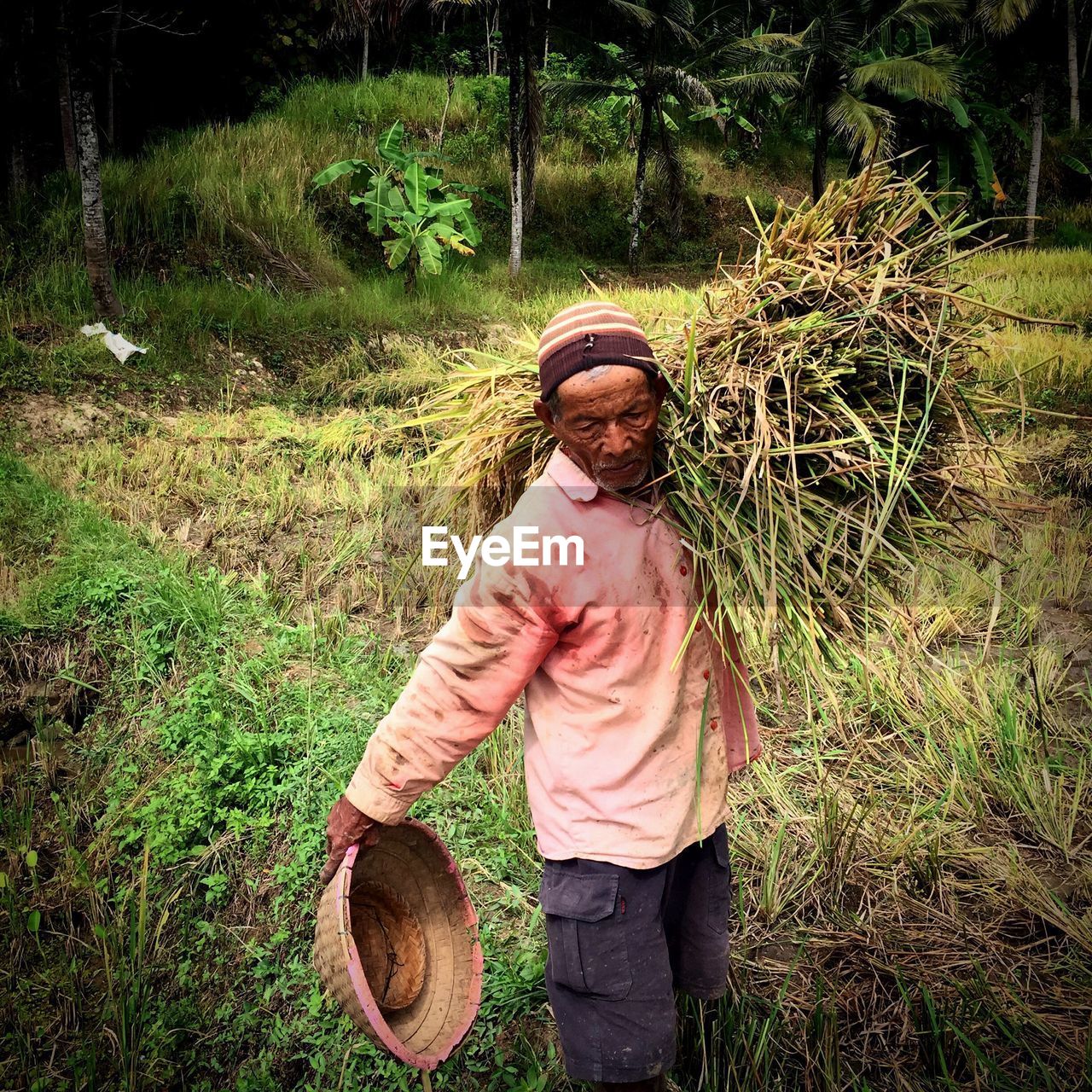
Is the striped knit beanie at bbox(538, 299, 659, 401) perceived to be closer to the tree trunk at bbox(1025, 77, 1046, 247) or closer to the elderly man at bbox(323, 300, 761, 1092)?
the elderly man at bbox(323, 300, 761, 1092)

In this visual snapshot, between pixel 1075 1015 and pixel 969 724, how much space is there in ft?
2.86

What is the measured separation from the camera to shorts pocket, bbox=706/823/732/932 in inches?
58.0

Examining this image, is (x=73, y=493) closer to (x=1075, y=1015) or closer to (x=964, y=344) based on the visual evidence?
(x=964, y=344)

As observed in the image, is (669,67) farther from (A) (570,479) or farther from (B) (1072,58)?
(A) (570,479)

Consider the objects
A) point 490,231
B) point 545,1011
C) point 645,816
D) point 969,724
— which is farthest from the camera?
point 490,231

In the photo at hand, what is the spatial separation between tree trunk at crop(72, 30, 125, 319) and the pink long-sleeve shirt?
19.1 ft

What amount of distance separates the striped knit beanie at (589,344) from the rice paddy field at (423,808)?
0.54 meters

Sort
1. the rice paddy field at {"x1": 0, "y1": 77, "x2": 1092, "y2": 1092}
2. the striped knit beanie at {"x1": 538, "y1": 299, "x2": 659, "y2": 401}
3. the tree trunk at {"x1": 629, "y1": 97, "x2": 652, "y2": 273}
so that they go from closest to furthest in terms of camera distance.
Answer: the striped knit beanie at {"x1": 538, "y1": 299, "x2": 659, "y2": 401} → the rice paddy field at {"x1": 0, "y1": 77, "x2": 1092, "y2": 1092} → the tree trunk at {"x1": 629, "y1": 97, "x2": 652, "y2": 273}

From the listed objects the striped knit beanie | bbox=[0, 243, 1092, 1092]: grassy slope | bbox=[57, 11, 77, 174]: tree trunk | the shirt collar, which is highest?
bbox=[57, 11, 77, 174]: tree trunk

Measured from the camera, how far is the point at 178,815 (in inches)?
98.4

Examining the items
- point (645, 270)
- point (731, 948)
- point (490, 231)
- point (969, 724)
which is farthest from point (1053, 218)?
point (731, 948)

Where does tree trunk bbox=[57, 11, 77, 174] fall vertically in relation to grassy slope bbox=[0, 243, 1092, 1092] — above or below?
above

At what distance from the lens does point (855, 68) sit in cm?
1150

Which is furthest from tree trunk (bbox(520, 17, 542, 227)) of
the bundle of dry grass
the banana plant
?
the bundle of dry grass
